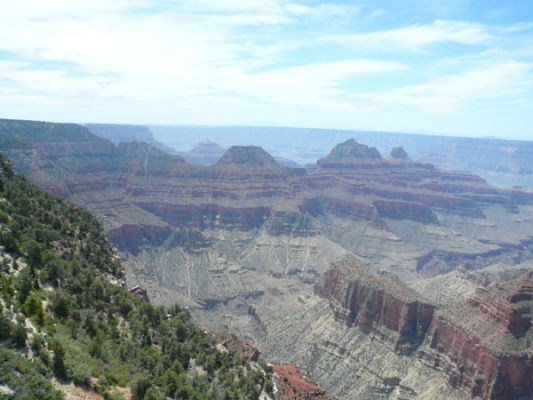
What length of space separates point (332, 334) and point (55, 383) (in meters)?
63.1

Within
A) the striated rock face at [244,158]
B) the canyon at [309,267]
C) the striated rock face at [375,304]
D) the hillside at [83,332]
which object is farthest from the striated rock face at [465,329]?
the striated rock face at [244,158]

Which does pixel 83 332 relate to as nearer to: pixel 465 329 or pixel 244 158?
pixel 465 329

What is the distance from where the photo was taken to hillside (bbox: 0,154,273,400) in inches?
1014

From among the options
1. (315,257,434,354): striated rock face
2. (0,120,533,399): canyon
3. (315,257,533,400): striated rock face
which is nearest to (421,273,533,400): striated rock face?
(315,257,533,400): striated rock face

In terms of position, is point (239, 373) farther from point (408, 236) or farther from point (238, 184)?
point (408, 236)

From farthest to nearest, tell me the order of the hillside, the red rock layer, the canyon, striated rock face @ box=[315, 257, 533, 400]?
the canyon → striated rock face @ box=[315, 257, 533, 400] → the red rock layer → the hillside

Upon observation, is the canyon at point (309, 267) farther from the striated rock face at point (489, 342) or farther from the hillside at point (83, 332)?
the hillside at point (83, 332)

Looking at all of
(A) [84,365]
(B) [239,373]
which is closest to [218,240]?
(B) [239,373]

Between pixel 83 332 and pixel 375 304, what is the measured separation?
180 feet

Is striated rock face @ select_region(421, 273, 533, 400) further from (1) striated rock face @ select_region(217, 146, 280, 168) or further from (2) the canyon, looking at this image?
(1) striated rock face @ select_region(217, 146, 280, 168)

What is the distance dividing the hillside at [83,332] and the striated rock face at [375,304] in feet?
114

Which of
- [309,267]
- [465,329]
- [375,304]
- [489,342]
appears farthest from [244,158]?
[489,342]

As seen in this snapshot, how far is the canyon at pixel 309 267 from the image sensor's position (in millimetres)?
65812

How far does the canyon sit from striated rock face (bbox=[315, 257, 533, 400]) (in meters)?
0.17
